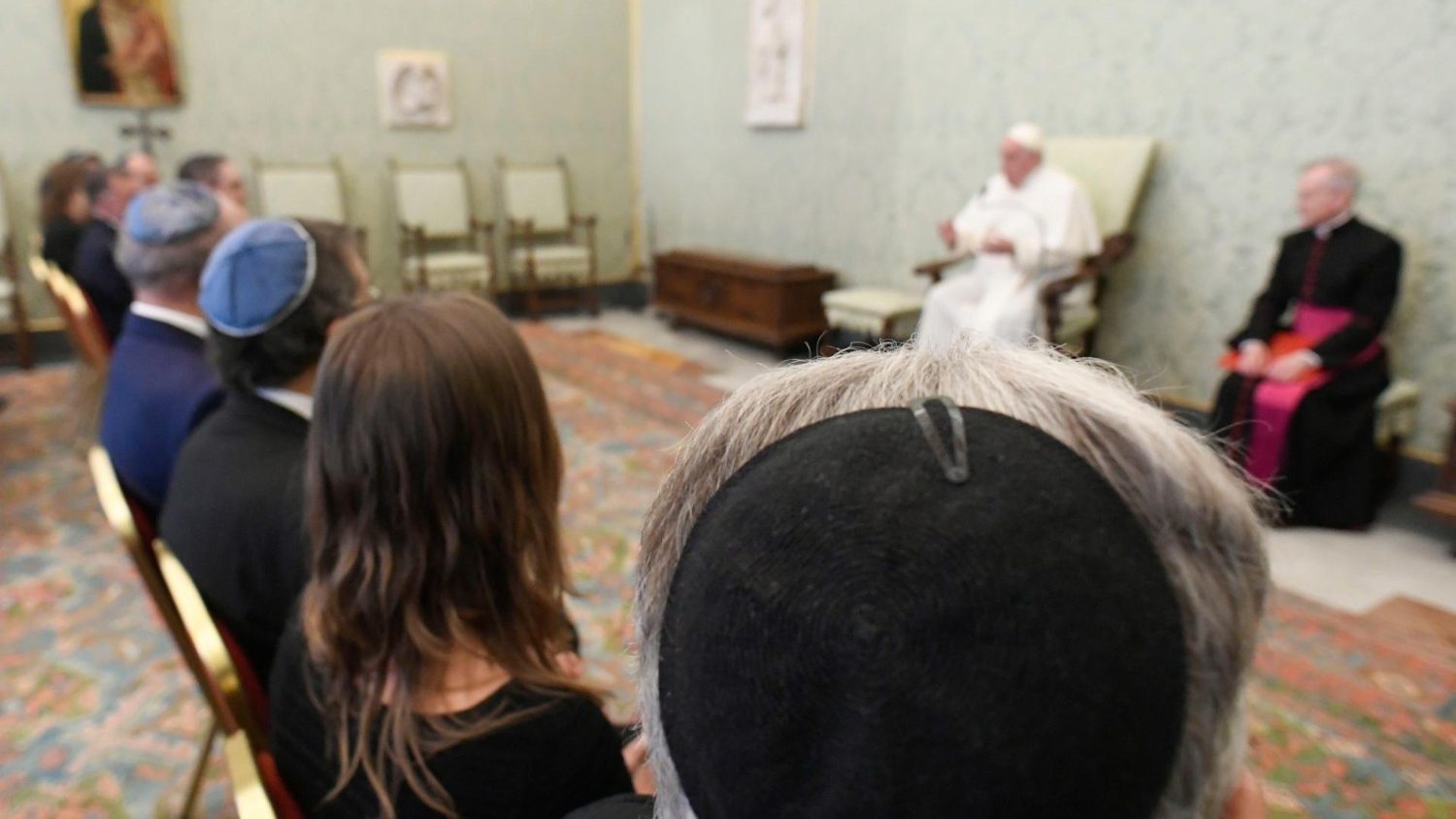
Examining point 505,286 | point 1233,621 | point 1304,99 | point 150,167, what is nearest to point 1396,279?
point 1304,99

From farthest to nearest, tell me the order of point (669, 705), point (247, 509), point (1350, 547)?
point (1350, 547)
point (247, 509)
point (669, 705)

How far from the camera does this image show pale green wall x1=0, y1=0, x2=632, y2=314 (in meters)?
6.05

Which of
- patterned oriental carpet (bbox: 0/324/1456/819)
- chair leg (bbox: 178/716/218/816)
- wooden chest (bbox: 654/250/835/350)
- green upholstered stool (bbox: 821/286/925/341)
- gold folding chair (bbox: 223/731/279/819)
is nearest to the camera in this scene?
gold folding chair (bbox: 223/731/279/819)

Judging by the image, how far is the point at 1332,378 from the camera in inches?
142

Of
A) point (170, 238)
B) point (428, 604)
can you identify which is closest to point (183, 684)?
point (170, 238)

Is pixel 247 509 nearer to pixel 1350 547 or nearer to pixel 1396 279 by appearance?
pixel 1350 547

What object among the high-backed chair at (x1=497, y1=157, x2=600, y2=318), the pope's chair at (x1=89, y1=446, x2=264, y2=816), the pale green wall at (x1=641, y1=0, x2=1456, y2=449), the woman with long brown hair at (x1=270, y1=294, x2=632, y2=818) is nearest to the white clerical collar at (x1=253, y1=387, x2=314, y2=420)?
the pope's chair at (x1=89, y1=446, x2=264, y2=816)

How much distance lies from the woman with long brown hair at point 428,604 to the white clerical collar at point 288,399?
1.94 ft

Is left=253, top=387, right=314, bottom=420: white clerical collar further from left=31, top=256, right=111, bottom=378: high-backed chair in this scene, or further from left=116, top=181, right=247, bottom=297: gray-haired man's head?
left=31, top=256, right=111, bottom=378: high-backed chair

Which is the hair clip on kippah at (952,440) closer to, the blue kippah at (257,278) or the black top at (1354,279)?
the blue kippah at (257,278)

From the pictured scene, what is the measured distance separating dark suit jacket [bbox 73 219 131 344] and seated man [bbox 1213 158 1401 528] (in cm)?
452

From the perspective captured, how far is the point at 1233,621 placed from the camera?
0.45m

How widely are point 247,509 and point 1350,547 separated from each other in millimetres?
3776

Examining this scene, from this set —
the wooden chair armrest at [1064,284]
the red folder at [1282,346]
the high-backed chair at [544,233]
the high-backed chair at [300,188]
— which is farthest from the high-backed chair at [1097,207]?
the high-backed chair at [300,188]
